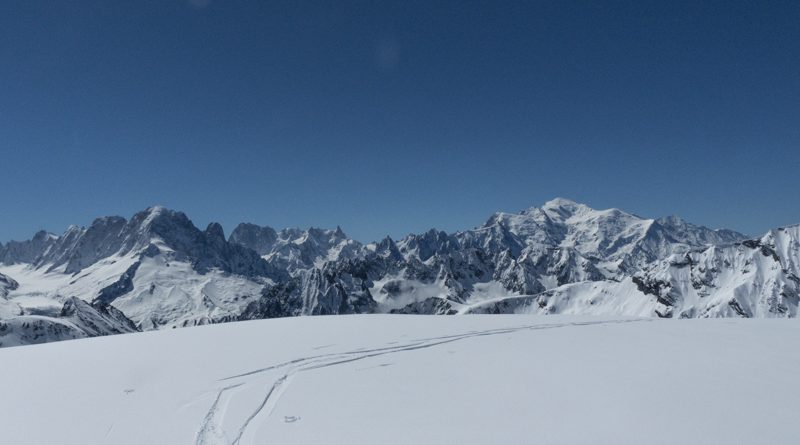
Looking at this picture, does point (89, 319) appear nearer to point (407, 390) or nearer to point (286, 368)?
point (286, 368)

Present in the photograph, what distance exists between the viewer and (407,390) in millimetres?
9383

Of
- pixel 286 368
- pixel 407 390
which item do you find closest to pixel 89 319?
pixel 286 368

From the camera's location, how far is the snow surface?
23.4 ft

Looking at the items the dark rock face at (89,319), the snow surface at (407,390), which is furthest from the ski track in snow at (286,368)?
the dark rock face at (89,319)

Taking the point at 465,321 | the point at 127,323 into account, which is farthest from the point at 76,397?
the point at 127,323

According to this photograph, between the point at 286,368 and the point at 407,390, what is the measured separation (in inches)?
148

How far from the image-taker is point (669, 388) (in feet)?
30.5

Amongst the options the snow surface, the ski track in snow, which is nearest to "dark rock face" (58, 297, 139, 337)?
the snow surface

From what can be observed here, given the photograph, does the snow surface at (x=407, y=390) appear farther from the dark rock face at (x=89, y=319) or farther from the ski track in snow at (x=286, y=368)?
the dark rock face at (x=89, y=319)

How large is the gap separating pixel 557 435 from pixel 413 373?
14.7 ft

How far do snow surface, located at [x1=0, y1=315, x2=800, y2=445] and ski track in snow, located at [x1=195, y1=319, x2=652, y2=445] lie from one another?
5 centimetres

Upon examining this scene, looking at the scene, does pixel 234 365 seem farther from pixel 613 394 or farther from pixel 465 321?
pixel 465 321

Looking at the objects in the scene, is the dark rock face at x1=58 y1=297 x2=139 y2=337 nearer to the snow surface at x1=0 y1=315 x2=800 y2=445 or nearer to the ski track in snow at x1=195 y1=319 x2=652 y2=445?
the snow surface at x1=0 y1=315 x2=800 y2=445

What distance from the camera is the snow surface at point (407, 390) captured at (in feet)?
23.4
